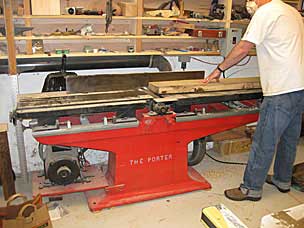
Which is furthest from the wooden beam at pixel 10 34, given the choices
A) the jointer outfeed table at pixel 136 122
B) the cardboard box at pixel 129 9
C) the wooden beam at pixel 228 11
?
the wooden beam at pixel 228 11

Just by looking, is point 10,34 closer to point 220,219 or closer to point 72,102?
point 72,102

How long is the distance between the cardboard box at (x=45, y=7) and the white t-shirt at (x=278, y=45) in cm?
130

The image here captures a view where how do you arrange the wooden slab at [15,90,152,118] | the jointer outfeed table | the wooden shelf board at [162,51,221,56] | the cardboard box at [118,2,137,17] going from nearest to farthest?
the wooden slab at [15,90,152,118] < the jointer outfeed table < the cardboard box at [118,2,137,17] < the wooden shelf board at [162,51,221,56]

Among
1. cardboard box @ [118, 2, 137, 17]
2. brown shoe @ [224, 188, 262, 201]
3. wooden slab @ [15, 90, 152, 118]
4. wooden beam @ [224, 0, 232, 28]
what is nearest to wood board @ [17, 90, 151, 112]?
wooden slab @ [15, 90, 152, 118]

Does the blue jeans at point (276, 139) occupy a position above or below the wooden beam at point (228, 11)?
below

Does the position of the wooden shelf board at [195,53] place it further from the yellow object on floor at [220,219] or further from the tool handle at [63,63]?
the yellow object on floor at [220,219]

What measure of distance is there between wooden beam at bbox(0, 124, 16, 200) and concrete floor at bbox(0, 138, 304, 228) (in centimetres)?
18

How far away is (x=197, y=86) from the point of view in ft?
7.73

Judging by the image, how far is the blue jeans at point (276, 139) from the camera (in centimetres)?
224

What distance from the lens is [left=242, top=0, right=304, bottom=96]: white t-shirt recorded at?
2.10 m

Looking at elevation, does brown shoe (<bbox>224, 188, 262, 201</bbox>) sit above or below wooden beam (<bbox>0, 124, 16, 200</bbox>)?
below

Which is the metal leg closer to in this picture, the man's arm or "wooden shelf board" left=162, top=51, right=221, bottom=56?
"wooden shelf board" left=162, top=51, right=221, bottom=56

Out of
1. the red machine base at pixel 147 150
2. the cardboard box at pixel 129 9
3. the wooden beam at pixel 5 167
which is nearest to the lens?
the red machine base at pixel 147 150

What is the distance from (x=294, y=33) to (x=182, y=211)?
1.39 meters
